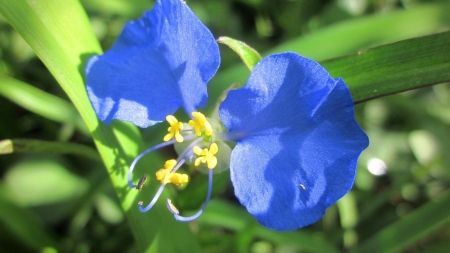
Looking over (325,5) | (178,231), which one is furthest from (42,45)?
(325,5)

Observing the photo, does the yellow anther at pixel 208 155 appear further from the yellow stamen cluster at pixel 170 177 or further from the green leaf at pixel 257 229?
the green leaf at pixel 257 229

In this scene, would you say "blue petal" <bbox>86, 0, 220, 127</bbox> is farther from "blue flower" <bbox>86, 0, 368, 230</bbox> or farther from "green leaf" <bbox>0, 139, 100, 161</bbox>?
"green leaf" <bbox>0, 139, 100, 161</bbox>

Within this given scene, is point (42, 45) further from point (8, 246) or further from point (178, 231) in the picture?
point (8, 246)

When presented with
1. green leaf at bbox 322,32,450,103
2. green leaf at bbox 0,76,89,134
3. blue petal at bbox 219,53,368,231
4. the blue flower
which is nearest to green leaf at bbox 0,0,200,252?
the blue flower

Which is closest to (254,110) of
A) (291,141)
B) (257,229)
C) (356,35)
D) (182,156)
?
(291,141)

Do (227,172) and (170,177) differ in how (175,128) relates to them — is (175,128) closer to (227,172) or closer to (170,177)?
(170,177)

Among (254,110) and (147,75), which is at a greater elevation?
(147,75)
